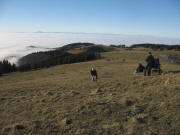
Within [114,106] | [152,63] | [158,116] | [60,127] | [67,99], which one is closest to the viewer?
[60,127]

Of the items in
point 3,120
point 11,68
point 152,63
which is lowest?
point 11,68

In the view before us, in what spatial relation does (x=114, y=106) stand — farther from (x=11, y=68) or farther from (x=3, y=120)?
(x=11, y=68)

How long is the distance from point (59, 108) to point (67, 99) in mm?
1601

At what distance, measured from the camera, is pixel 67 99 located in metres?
9.60

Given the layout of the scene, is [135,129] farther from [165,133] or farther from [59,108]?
[59,108]

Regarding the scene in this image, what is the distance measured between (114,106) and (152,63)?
10.6m

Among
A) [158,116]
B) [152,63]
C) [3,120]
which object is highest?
[152,63]

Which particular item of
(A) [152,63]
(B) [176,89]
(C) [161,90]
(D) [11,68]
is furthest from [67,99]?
(D) [11,68]

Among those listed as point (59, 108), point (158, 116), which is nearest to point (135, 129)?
point (158, 116)

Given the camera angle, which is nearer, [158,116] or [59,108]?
[158,116]

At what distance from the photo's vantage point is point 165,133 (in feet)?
17.7

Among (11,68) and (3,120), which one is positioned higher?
(3,120)

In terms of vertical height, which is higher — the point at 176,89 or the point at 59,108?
the point at 176,89

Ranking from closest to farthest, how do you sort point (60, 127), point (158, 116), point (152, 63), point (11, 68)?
1. point (60, 127)
2. point (158, 116)
3. point (152, 63)
4. point (11, 68)
